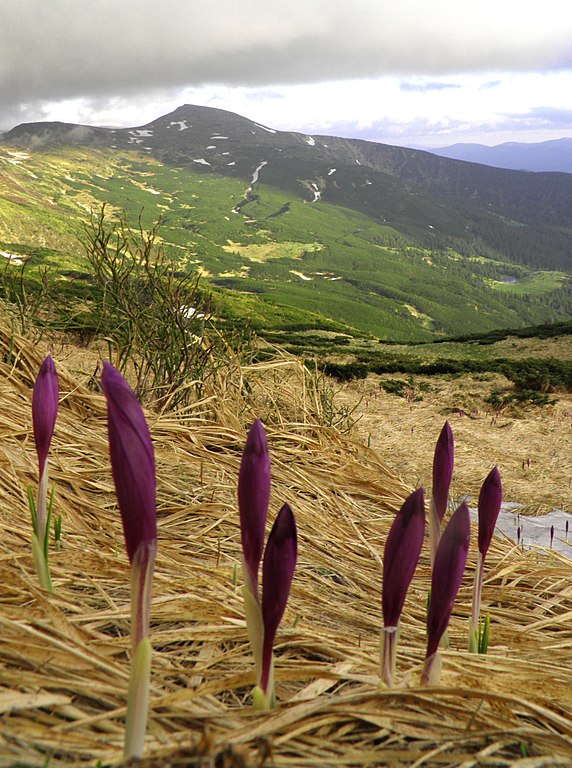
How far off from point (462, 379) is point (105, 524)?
18.8m

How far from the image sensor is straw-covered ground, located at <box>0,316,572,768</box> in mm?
767

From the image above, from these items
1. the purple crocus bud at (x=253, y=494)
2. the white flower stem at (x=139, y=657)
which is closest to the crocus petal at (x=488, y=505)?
the purple crocus bud at (x=253, y=494)

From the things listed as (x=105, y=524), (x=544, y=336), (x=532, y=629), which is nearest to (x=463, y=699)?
(x=532, y=629)

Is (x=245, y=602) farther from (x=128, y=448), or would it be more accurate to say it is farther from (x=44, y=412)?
(x=44, y=412)

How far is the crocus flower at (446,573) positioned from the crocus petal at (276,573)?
227 millimetres

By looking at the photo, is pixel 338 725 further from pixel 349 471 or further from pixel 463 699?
pixel 349 471

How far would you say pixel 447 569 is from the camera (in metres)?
0.93

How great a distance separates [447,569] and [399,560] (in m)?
0.07

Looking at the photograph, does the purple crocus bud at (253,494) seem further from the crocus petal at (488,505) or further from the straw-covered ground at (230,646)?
the crocus petal at (488,505)

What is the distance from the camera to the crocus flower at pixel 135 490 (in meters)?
0.73

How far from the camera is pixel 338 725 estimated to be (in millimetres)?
860

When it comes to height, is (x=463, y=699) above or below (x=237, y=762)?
below

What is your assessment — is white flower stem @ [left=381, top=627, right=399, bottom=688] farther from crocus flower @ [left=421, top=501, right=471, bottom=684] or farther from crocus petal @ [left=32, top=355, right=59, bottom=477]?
crocus petal @ [left=32, top=355, right=59, bottom=477]

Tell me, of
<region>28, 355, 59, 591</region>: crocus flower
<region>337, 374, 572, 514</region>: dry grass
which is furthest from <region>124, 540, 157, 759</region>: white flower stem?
<region>337, 374, 572, 514</region>: dry grass
